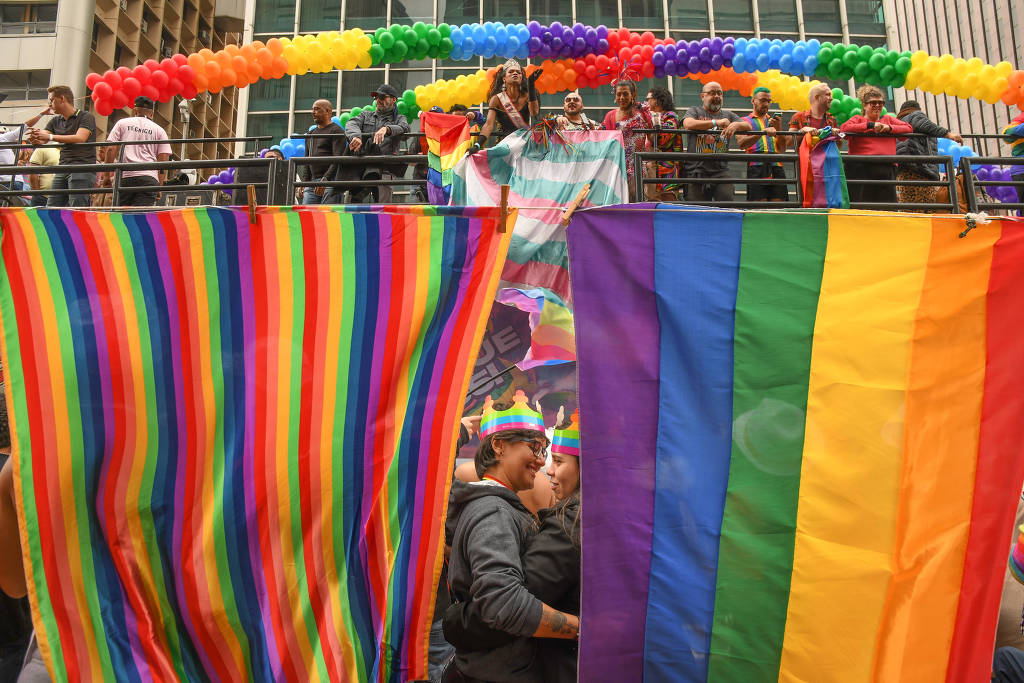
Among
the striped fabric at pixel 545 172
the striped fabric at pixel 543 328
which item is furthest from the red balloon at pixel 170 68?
the striped fabric at pixel 543 328

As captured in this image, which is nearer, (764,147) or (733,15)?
(764,147)

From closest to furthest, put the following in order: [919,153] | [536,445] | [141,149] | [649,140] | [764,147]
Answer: [536,445]
[649,140]
[919,153]
[764,147]
[141,149]

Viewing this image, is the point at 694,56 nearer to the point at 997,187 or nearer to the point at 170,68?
the point at 997,187

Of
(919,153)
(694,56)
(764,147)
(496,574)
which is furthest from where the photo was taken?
(694,56)

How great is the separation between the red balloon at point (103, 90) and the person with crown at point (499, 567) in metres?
9.48

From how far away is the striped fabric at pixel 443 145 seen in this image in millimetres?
6508

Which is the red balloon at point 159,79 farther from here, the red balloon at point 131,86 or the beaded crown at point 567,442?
the beaded crown at point 567,442

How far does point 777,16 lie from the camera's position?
27.4 metres

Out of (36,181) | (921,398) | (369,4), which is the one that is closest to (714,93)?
(921,398)

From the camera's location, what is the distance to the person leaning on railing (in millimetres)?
7508

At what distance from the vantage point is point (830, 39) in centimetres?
2741

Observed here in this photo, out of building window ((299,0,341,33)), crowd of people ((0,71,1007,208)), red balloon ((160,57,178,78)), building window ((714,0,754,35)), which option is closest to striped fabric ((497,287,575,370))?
crowd of people ((0,71,1007,208))

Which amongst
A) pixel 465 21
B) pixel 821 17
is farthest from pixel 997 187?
pixel 465 21

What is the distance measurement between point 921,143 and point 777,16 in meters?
22.2
